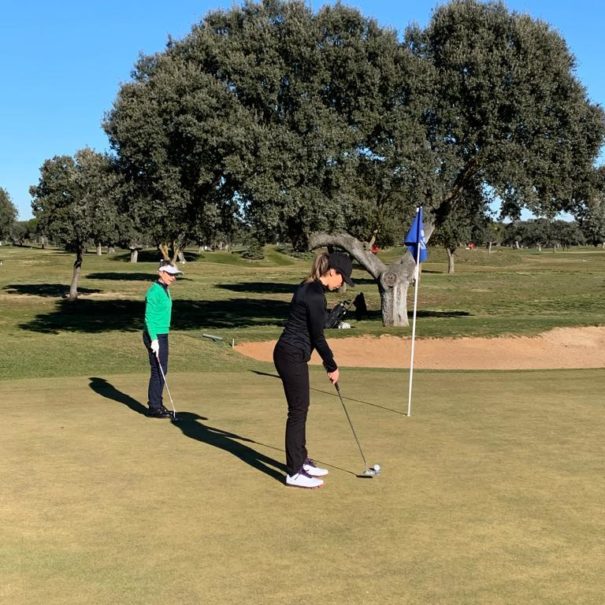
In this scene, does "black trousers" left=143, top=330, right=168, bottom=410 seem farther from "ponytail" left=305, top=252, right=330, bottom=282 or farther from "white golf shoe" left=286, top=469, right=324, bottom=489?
"ponytail" left=305, top=252, right=330, bottom=282

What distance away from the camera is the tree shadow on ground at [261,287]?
5516cm

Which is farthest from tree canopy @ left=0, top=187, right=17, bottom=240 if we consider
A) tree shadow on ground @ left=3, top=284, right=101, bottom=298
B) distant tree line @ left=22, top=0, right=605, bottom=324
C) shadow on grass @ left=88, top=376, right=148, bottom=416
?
shadow on grass @ left=88, top=376, right=148, bottom=416

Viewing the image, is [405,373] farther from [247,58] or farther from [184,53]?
[184,53]

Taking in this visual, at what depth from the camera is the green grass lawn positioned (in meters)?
4.80

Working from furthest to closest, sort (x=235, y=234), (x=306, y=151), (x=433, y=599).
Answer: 1. (x=235, y=234)
2. (x=306, y=151)
3. (x=433, y=599)

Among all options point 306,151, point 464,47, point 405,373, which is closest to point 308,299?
point 405,373

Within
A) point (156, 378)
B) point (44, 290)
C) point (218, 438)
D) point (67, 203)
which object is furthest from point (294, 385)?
point (44, 290)

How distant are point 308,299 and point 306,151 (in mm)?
16278

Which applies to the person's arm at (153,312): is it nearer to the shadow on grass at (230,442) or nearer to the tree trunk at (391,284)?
the shadow on grass at (230,442)

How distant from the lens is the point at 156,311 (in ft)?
36.4

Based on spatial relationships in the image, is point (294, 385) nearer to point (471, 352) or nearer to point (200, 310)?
point (471, 352)

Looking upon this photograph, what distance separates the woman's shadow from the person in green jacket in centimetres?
34

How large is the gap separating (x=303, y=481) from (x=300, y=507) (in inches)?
24.4

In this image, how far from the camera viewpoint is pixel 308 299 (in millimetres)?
7219
